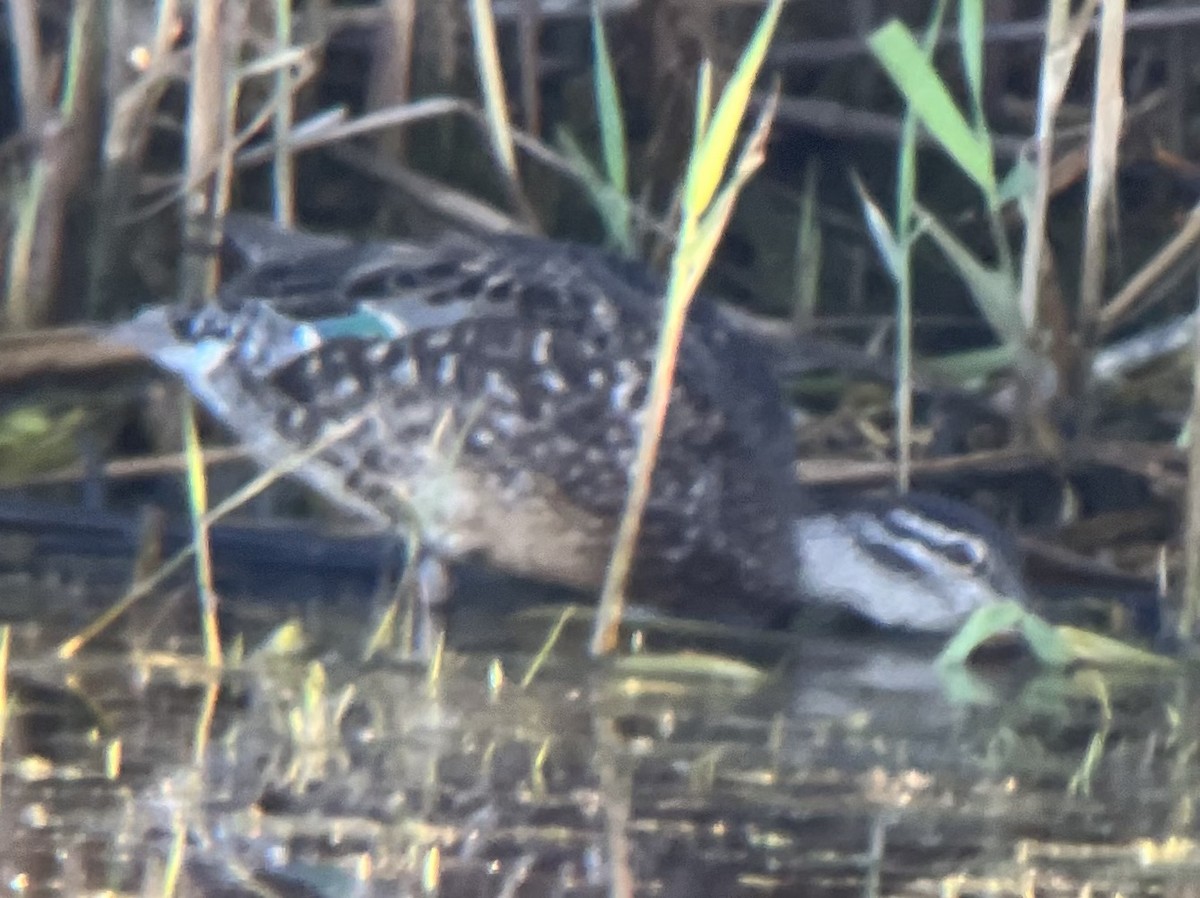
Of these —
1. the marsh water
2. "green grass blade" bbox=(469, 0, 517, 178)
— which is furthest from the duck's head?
"green grass blade" bbox=(469, 0, 517, 178)

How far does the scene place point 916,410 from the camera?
5527 millimetres

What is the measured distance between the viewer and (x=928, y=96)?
4512mm

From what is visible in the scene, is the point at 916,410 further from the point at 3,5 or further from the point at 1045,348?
the point at 3,5

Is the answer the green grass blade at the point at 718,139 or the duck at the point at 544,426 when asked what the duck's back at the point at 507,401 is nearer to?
the duck at the point at 544,426

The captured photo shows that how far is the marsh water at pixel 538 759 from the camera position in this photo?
3.09 metres

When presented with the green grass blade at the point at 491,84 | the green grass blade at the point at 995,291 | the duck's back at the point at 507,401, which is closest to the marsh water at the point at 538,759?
the duck's back at the point at 507,401

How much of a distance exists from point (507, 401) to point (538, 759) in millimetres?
1101

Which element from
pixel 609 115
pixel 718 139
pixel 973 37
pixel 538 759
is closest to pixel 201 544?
pixel 538 759

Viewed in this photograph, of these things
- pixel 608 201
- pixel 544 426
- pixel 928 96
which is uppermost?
pixel 928 96

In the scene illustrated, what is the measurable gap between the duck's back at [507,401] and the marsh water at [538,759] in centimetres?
17

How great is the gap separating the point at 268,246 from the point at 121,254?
516 millimetres

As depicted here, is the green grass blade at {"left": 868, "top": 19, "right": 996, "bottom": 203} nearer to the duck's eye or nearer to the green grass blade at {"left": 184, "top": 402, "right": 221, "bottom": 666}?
the duck's eye

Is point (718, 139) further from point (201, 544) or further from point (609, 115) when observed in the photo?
point (609, 115)

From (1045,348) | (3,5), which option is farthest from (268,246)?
(1045,348)
